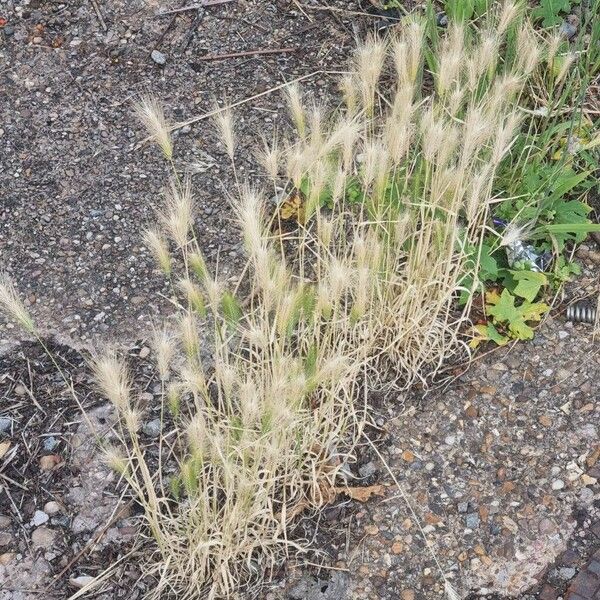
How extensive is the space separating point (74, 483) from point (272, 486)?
20.5 inches

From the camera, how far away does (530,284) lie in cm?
258

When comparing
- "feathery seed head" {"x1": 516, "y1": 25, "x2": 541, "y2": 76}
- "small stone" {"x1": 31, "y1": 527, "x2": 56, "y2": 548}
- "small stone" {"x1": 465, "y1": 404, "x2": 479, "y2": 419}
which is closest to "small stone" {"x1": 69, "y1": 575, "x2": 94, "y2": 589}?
"small stone" {"x1": 31, "y1": 527, "x2": 56, "y2": 548}

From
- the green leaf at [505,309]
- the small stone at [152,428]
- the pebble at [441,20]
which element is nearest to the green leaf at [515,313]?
the green leaf at [505,309]

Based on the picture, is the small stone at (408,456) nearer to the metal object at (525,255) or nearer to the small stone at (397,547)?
the small stone at (397,547)

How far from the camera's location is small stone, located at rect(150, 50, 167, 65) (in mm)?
3188

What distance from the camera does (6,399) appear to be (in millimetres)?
2459

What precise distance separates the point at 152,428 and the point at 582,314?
1260 mm

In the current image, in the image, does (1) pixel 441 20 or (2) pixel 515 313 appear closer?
(2) pixel 515 313

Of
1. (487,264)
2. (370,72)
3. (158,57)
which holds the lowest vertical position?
(487,264)

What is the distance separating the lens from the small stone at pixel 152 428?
2418 millimetres

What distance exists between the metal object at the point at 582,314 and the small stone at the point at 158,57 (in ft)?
5.29

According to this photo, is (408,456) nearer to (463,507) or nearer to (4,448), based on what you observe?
(463,507)

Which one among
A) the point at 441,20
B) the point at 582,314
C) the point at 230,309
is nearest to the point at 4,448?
the point at 230,309

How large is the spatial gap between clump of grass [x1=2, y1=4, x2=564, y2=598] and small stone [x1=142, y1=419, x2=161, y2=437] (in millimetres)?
26
